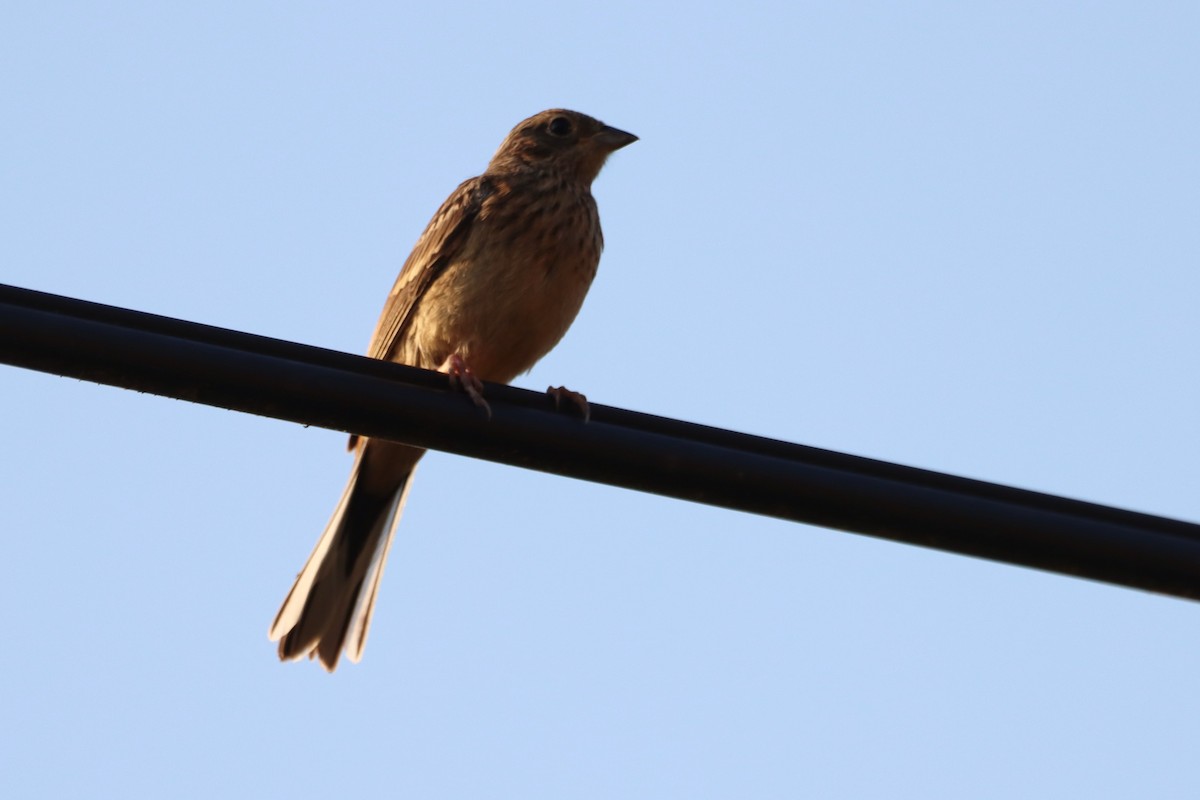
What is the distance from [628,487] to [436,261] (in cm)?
337

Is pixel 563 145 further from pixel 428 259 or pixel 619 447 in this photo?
pixel 619 447

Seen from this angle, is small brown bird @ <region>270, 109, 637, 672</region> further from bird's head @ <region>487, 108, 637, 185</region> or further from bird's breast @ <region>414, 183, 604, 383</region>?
bird's head @ <region>487, 108, 637, 185</region>

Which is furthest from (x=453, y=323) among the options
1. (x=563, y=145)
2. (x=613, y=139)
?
(x=613, y=139)

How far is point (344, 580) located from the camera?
22.0 feet

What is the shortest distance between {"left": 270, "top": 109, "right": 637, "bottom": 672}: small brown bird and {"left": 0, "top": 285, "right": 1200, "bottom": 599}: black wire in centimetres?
279

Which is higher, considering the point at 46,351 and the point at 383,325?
the point at 383,325


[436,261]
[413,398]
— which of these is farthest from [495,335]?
[413,398]

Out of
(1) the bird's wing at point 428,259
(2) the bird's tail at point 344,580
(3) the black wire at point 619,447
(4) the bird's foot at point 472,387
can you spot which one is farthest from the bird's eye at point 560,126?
(3) the black wire at point 619,447

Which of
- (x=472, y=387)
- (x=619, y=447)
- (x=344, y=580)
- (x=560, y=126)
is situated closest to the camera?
(x=619, y=447)

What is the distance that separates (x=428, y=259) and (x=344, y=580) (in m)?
1.39

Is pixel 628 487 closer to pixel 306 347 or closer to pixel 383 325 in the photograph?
pixel 306 347

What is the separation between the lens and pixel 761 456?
11.6 ft

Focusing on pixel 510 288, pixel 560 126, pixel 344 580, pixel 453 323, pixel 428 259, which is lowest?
pixel 344 580

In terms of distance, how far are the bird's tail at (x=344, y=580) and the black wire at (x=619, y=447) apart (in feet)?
10.3
